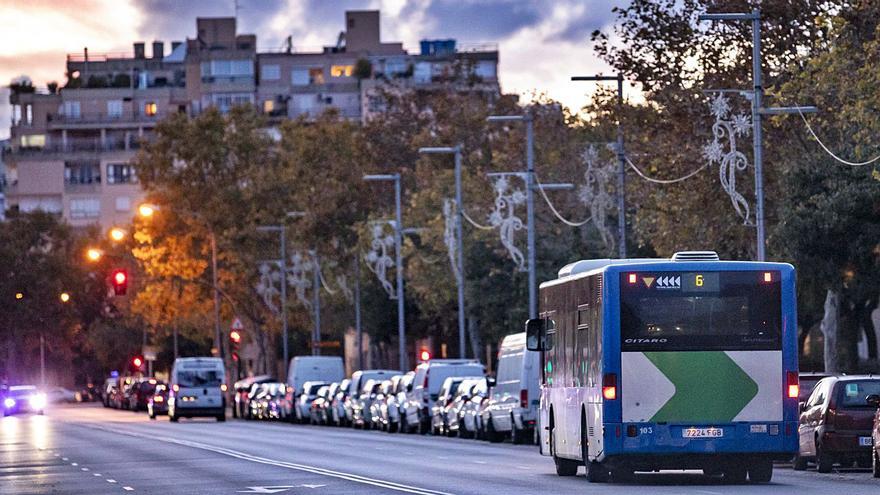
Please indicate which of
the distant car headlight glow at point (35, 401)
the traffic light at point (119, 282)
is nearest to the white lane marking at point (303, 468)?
the traffic light at point (119, 282)

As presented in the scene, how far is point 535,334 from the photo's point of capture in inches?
1250

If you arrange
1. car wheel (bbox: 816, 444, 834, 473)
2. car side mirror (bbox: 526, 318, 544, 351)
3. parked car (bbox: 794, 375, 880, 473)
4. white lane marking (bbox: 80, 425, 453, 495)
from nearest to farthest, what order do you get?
1. white lane marking (bbox: 80, 425, 453, 495)
2. parked car (bbox: 794, 375, 880, 473)
3. car wheel (bbox: 816, 444, 834, 473)
4. car side mirror (bbox: 526, 318, 544, 351)

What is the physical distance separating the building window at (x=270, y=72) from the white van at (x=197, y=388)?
101475 mm

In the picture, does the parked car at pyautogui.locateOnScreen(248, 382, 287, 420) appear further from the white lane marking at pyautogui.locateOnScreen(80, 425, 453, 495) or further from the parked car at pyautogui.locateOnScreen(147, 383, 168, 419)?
the white lane marking at pyautogui.locateOnScreen(80, 425, 453, 495)

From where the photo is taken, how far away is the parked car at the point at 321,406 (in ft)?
233

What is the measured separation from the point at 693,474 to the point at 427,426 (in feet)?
90.5

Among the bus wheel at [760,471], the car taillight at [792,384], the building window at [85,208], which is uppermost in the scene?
the building window at [85,208]

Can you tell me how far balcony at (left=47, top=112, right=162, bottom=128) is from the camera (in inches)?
7136

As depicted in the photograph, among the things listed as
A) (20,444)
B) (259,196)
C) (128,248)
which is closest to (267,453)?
(20,444)

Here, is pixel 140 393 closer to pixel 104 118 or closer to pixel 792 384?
pixel 104 118

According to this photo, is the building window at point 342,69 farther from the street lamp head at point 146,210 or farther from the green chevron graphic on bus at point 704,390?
the green chevron graphic on bus at point 704,390

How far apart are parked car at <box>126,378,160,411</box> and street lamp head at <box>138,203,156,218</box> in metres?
7.96

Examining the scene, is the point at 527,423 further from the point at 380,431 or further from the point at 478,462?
the point at 380,431

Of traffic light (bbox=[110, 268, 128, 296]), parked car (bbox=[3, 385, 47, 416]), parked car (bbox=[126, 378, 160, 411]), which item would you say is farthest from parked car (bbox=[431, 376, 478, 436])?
parked car (bbox=[3, 385, 47, 416])
